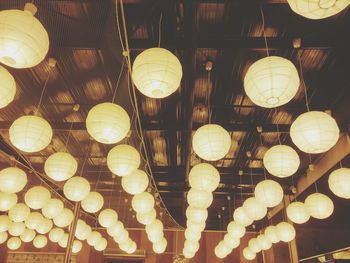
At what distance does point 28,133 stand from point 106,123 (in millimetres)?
842

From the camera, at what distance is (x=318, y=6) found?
160 centimetres

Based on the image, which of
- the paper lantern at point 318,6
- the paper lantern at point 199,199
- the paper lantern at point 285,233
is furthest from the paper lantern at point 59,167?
the paper lantern at point 285,233

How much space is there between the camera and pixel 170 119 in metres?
5.27

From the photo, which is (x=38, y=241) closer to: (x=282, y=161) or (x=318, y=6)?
(x=282, y=161)

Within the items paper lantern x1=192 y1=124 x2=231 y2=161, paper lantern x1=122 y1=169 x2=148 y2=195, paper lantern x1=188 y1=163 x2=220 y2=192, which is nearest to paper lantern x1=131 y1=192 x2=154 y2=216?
paper lantern x1=122 y1=169 x2=148 y2=195

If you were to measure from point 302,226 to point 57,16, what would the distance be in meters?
9.96

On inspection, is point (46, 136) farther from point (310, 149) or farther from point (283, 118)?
point (283, 118)

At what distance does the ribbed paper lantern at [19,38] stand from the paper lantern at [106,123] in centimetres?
74

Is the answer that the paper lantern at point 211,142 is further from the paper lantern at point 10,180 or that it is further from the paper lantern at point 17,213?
the paper lantern at point 17,213

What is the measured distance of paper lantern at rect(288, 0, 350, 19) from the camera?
62.3 inches

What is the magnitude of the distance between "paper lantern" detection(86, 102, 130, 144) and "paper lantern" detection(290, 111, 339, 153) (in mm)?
1683

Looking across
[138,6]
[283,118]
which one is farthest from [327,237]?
[138,6]

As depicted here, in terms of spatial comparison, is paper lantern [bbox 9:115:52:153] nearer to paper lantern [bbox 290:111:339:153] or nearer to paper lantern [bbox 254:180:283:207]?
paper lantern [bbox 290:111:339:153]

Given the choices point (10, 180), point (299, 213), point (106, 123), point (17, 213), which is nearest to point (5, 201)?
point (17, 213)
